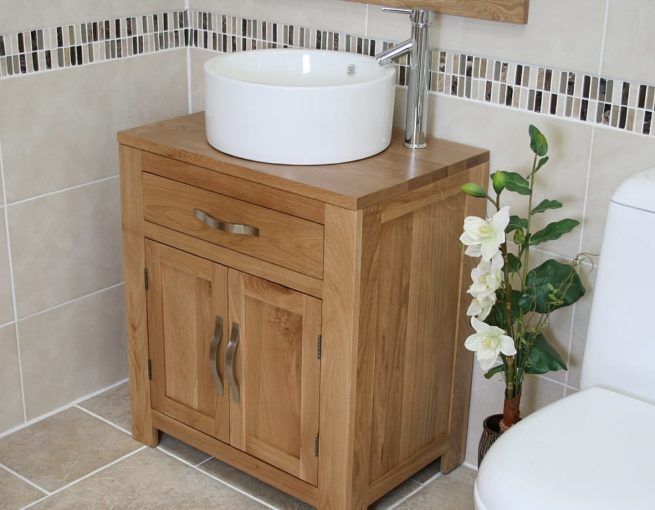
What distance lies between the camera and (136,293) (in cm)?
217

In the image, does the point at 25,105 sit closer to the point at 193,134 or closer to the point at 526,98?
the point at 193,134

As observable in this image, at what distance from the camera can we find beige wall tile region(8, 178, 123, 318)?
2.21 meters

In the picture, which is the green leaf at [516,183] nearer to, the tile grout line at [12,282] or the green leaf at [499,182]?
the green leaf at [499,182]

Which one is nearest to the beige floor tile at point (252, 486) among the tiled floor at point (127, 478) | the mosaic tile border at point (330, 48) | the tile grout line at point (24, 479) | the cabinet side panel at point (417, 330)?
the tiled floor at point (127, 478)

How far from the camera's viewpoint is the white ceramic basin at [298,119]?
5.87 ft

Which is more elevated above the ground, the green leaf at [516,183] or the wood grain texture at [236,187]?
the green leaf at [516,183]

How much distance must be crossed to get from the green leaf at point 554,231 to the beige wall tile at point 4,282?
113 centimetres

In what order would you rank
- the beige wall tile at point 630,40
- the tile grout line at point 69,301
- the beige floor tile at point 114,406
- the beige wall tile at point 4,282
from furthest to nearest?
the beige floor tile at point 114,406 < the tile grout line at point 69,301 < the beige wall tile at point 4,282 < the beige wall tile at point 630,40

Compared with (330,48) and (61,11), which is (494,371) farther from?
(61,11)

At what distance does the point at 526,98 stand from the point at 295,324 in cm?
62

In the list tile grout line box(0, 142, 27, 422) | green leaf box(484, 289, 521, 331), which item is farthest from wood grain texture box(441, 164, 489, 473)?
tile grout line box(0, 142, 27, 422)

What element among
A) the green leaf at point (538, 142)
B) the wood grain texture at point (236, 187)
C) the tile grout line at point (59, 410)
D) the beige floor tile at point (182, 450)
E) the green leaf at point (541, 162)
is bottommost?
the beige floor tile at point (182, 450)

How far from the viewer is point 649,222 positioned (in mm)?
1618

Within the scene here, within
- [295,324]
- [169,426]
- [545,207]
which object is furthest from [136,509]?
[545,207]
